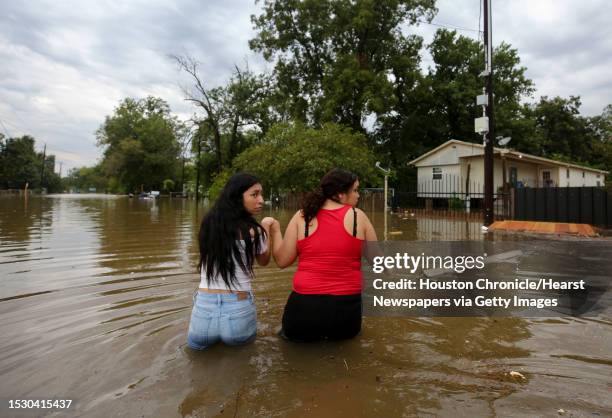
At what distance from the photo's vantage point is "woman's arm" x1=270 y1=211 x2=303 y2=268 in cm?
Answer: 313

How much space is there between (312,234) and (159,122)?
68.4m

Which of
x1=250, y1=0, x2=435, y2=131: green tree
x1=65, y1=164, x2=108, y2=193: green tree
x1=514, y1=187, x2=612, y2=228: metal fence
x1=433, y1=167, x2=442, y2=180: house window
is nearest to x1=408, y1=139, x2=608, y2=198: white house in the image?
A: x1=433, y1=167, x2=442, y2=180: house window

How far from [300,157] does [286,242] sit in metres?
16.7

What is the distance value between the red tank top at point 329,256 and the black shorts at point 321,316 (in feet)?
0.19

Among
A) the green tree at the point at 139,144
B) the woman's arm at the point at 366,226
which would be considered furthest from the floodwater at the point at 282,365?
the green tree at the point at 139,144

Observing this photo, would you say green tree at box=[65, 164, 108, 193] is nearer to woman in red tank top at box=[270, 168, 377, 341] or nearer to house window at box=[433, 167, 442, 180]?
house window at box=[433, 167, 442, 180]

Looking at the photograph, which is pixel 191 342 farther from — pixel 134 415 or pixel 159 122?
pixel 159 122

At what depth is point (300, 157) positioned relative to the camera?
19.6m

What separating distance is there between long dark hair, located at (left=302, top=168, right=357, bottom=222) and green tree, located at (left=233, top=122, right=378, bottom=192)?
1607cm

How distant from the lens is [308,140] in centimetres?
2022

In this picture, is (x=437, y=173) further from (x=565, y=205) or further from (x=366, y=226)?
(x=366, y=226)

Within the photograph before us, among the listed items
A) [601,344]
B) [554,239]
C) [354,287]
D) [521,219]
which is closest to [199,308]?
[354,287]

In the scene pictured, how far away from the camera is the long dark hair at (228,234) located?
115 inches

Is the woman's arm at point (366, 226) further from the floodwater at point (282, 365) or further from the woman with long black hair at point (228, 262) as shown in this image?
the floodwater at point (282, 365)
